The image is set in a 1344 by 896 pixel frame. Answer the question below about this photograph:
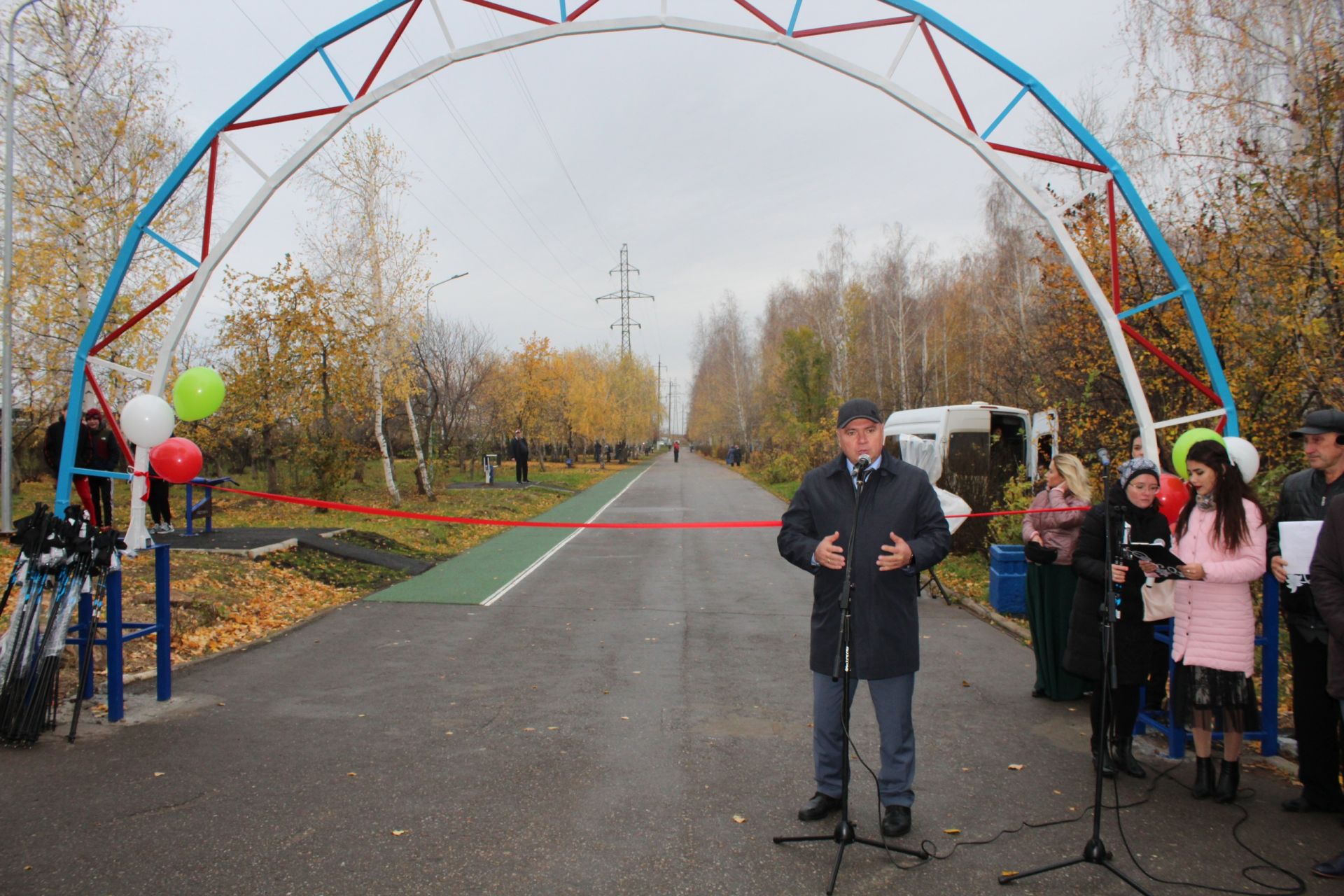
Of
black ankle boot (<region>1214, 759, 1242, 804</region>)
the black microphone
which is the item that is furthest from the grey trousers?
black ankle boot (<region>1214, 759, 1242, 804</region>)

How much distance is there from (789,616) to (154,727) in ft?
21.0

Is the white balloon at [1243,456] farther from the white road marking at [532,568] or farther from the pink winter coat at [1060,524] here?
the white road marking at [532,568]

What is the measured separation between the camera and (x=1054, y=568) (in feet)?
20.7

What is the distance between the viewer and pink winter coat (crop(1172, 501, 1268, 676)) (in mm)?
4543

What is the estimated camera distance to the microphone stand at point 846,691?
12.7ft

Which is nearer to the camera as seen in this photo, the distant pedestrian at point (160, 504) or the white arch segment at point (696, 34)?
the white arch segment at point (696, 34)

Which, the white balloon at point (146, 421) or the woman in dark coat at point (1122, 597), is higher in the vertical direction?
the white balloon at point (146, 421)

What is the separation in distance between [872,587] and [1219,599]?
81.7 inches

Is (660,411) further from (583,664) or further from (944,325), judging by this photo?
(583,664)

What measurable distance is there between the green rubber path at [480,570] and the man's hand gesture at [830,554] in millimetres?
7705

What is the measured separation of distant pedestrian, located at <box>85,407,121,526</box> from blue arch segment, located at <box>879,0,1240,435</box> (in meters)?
12.2

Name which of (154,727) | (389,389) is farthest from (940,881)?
(389,389)

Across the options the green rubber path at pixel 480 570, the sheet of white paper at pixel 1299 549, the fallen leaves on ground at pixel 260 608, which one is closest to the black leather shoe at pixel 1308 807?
the sheet of white paper at pixel 1299 549

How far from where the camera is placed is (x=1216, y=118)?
12.8 m
